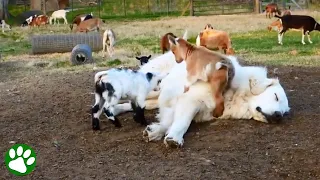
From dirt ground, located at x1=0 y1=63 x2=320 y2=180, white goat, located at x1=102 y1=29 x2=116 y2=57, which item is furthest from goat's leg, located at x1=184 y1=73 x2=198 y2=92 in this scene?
white goat, located at x1=102 y1=29 x2=116 y2=57

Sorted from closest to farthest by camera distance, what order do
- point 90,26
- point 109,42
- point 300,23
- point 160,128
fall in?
point 160,128, point 109,42, point 300,23, point 90,26

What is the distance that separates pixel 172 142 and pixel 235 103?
105 cm

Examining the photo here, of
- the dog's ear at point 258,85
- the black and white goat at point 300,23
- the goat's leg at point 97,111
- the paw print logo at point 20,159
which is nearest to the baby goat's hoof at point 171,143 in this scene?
the goat's leg at point 97,111

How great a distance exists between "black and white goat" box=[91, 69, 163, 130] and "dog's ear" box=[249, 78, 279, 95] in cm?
112

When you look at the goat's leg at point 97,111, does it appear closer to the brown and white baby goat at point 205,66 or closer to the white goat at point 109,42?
the brown and white baby goat at point 205,66

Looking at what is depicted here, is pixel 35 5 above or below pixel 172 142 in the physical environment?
above

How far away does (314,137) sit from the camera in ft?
19.1

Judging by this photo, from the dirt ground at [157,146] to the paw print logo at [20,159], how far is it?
63 mm

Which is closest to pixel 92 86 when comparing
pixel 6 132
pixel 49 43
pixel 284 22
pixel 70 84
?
pixel 70 84

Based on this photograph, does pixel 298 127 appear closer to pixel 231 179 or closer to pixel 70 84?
pixel 231 179

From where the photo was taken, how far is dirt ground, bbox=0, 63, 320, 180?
4977 mm

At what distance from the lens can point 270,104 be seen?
6.07 meters

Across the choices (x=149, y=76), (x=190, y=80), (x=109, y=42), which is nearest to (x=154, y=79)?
(x=149, y=76)

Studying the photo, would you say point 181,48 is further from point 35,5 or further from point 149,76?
point 35,5
